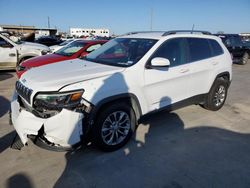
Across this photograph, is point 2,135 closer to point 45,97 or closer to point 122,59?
point 45,97

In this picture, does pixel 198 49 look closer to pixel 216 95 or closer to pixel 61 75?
pixel 216 95

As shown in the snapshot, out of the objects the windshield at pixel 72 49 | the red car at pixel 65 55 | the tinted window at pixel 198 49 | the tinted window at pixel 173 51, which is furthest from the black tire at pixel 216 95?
the windshield at pixel 72 49

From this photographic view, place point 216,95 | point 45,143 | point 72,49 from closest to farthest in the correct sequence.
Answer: point 45,143, point 216,95, point 72,49

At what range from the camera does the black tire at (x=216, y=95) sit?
491cm

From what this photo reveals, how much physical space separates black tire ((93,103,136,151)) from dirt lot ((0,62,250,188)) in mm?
148

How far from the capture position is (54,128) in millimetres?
2752

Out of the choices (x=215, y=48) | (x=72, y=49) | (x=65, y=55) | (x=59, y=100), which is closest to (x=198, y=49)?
(x=215, y=48)

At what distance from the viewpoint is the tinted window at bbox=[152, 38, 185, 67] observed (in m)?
3.79

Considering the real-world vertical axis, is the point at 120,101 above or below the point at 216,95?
above

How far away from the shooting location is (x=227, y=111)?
5367 millimetres

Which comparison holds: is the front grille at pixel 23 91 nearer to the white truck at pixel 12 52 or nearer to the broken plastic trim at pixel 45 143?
the broken plastic trim at pixel 45 143

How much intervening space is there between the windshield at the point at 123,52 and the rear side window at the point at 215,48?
1715 mm

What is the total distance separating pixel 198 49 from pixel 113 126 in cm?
242

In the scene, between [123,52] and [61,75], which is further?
[123,52]
